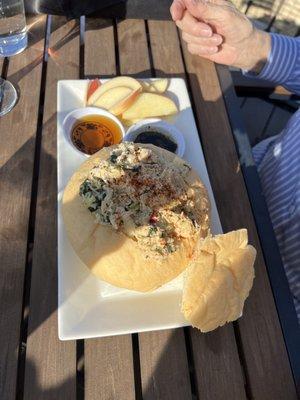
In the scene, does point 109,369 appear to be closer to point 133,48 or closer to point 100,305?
point 100,305

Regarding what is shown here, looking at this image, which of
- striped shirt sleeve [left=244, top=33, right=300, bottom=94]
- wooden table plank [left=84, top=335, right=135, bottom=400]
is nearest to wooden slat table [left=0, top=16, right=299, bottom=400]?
wooden table plank [left=84, top=335, right=135, bottom=400]

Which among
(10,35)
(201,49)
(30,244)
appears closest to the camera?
(30,244)

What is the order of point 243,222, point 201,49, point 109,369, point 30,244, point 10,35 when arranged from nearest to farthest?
point 109,369 → point 30,244 → point 243,222 → point 10,35 → point 201,49

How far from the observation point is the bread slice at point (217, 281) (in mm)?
941

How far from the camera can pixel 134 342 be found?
3.23ft

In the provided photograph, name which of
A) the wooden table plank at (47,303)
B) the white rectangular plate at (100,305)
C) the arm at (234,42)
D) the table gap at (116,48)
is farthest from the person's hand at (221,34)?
the white rectangular plate at (100,305)

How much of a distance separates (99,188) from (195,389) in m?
0.54

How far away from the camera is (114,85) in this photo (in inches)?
50.6

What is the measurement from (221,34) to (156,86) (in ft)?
1.04

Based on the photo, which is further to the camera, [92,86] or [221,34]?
[221,34]

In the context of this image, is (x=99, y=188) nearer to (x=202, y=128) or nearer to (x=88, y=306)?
(x=88, y=306)

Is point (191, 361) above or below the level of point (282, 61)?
below

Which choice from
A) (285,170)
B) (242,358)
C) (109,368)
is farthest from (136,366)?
(285,170)

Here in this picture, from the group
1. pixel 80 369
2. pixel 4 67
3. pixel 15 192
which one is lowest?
pixel 80 369
